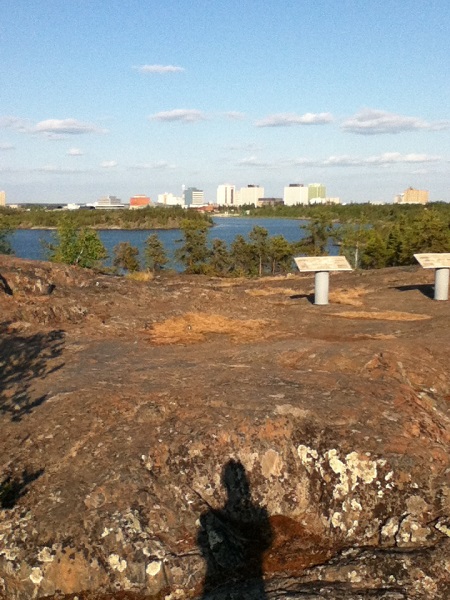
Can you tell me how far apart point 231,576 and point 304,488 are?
4.77ft

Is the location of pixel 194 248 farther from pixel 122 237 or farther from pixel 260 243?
pixel 122 237

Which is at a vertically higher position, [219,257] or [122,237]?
[219,257]

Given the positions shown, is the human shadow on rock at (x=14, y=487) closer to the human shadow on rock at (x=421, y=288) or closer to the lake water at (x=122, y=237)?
the human shadow on rock at (x=421, y=288)

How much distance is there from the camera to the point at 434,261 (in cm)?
1703

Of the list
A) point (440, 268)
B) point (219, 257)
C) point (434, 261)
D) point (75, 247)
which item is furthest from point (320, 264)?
point (219, 257)

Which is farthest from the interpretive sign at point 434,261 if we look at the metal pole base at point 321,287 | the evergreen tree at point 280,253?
the evergreen tree at point 280,253

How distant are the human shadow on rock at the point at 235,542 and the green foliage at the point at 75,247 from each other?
29.8 m

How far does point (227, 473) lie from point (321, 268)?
1062 centimetres

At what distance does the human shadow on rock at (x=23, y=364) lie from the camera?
8.56 meters

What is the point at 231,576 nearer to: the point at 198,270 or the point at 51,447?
the point at 51,447

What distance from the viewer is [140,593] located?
18.8ft

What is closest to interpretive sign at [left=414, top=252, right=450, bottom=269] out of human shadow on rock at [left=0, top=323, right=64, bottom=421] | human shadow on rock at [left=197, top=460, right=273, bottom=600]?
human shadow on rock at [left=0, top=323, right=64, bottom=421]

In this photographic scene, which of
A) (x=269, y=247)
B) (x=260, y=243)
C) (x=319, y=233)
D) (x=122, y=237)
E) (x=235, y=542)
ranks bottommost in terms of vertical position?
(x=122, y=237)

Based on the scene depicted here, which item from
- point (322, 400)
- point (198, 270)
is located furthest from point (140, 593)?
point (198, 270)
